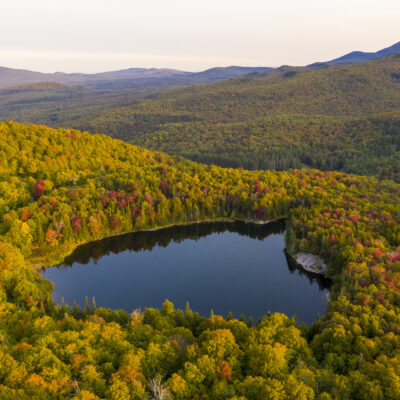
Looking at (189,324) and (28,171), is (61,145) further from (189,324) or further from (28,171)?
(189,324)

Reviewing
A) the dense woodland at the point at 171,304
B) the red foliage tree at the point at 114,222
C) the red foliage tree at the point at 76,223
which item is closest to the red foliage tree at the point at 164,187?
the dense woodland at the point at 171,304

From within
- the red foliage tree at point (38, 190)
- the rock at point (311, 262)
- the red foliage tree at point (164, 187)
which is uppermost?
the red foliage tree at point (38, 190)

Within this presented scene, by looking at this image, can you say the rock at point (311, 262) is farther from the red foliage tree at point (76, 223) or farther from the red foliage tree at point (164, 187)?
the red foliage tree at point (76, 223)

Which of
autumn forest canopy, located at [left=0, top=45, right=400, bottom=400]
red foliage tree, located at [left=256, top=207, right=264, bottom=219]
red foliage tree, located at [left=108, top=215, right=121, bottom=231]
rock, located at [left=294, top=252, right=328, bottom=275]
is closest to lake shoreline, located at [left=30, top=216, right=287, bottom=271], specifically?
autumn forest canopy, located at [left=0, top=45, right=400, bottom=400]

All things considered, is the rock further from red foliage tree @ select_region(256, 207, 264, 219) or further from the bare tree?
the bare tree

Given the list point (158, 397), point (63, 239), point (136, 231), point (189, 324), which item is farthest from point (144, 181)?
point (158, 397)

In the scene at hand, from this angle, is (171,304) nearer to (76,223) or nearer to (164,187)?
(76,223)
